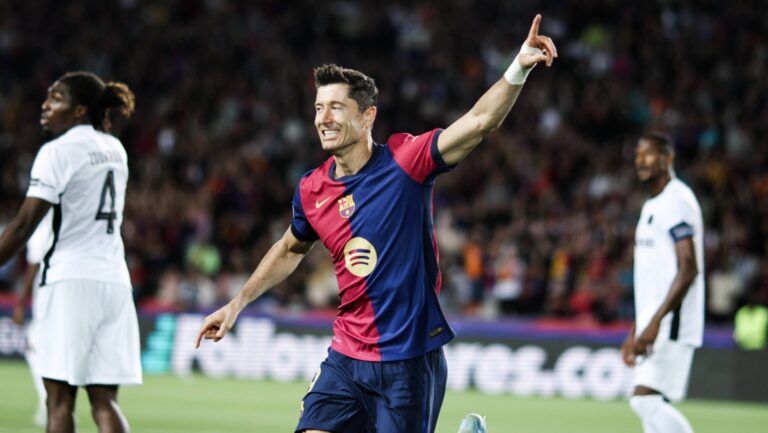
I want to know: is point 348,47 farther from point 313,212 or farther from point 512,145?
point 313,212

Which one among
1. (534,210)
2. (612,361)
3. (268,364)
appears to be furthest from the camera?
(534,210)

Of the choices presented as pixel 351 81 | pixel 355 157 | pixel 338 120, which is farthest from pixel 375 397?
pixel 351 81

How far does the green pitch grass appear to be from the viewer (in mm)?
12172

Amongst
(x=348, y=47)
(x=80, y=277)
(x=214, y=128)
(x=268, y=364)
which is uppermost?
(x=348, y=47)

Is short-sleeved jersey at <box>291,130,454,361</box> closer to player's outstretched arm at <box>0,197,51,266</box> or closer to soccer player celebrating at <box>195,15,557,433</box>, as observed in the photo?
soccer player celebrating at <box>195,15,557,433</box>

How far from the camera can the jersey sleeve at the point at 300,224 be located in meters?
6.24

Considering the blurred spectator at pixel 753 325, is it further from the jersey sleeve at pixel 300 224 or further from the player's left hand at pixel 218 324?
the player's left hand at pixel 218 324

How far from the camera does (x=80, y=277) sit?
6984 mm

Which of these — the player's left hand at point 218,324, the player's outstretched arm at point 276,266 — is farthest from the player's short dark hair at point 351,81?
the player's left hand at point 218,324

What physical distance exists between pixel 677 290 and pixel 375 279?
295cm

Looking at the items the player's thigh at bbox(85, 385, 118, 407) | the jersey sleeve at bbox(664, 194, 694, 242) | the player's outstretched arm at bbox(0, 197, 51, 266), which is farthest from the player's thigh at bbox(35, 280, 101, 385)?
the jersey sleeve at bbox(664, 194, 694, 242)

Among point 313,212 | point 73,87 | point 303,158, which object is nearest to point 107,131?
point 73,87

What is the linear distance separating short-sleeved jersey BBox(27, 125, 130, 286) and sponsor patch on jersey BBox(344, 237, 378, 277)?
180 centimetres

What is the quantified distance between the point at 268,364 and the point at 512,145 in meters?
5.71
